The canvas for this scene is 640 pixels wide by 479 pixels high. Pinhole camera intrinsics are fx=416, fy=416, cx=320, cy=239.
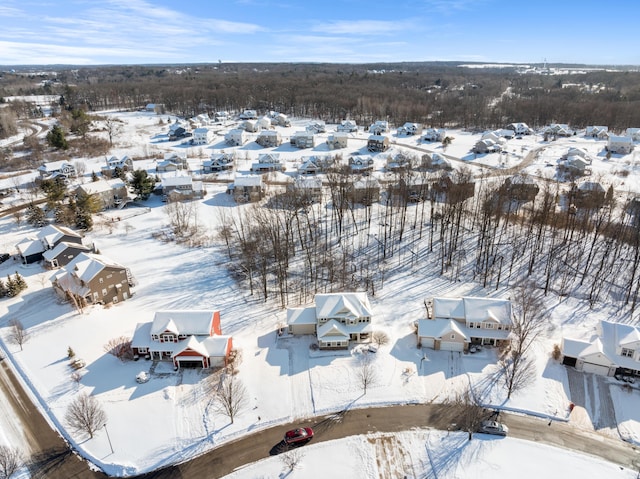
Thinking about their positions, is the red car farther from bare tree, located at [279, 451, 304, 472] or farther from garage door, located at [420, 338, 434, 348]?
garage door, located at [420, 338, 434, 348]

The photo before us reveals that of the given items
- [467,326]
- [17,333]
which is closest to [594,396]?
[467,326]

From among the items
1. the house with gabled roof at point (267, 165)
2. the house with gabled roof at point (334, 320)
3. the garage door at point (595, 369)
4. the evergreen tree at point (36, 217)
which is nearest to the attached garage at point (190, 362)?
the house with gabled roof at point (334, 320)

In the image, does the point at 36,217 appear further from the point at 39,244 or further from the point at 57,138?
the point at 57,138

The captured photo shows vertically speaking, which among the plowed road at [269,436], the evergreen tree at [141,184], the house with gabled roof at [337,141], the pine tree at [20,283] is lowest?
the plowed road at [269,436]

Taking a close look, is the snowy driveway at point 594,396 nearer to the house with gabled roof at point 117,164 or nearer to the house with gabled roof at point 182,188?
the house with gabled roof at point 182,188

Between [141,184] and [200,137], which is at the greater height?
[200,137]

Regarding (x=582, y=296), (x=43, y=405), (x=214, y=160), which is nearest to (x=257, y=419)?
(x=43, y=405)

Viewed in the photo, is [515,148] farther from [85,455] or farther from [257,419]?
[85,455]
